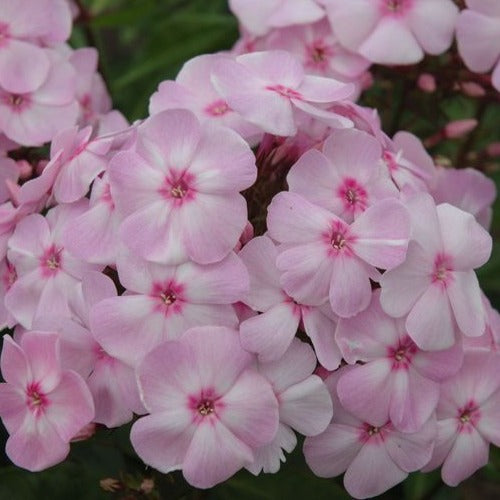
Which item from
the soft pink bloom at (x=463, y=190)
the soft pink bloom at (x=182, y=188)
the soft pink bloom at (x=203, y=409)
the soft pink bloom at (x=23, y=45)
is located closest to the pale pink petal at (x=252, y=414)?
the soft pink bloom at (x=203, y=409)

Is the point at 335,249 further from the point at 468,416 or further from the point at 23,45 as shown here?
the point at 23,45

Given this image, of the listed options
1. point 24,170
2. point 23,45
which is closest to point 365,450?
point 24,170

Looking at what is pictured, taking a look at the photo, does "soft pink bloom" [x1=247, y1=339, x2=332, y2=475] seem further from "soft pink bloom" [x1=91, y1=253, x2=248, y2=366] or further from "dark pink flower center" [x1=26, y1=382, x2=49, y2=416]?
"dark pink flower center" [x1=26, y1=382, x2=49, y2=416]

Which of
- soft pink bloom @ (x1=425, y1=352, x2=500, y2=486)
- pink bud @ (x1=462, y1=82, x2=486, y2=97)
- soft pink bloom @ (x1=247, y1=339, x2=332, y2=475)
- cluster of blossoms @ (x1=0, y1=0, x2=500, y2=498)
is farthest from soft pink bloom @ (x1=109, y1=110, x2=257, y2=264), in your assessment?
pink bud @ (x1=462, y1=82, x2=486, y2=97)

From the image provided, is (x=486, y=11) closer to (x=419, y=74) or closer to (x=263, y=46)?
(x=419, y=74)

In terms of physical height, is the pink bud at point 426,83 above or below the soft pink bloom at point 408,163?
below

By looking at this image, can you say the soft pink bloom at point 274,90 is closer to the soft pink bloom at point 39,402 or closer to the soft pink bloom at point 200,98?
the soft pink bloom at point 200,98

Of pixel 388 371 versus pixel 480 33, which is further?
pixel 480 33
